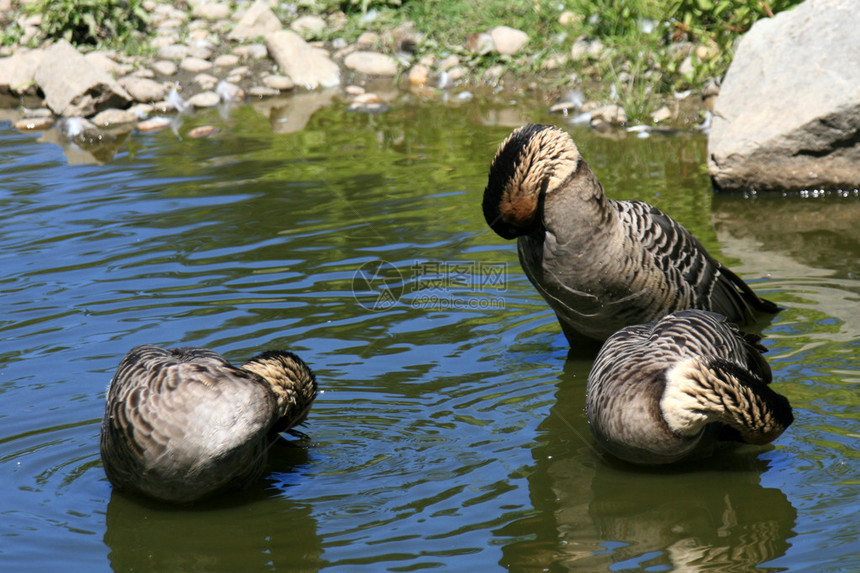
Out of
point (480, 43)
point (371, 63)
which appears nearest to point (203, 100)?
point (371, 63)

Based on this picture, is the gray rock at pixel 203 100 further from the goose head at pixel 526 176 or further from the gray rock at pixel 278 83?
the goose head at pixel 526 176

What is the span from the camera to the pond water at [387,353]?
4914mm

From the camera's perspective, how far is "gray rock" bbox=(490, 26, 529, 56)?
591 inches

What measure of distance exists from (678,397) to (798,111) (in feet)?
19.4

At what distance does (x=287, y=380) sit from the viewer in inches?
218

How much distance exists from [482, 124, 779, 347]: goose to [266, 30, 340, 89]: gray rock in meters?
9.68

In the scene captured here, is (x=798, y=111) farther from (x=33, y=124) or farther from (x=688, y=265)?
(x=33, y=124)

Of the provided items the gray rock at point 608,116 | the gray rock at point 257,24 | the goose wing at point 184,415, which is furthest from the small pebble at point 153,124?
the goose wing at point 184,415

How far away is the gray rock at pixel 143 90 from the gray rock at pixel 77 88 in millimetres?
206

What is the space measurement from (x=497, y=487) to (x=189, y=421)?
160cm

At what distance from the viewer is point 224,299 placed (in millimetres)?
8289

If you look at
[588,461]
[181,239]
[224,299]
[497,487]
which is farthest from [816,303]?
[181,239]

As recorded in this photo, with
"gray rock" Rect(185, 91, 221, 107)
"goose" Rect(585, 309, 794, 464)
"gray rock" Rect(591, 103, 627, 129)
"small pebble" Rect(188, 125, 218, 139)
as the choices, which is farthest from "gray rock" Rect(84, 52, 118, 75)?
"goose" Rect(585, 309, 794, 464)

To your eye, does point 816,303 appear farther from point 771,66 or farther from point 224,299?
point 224,299
